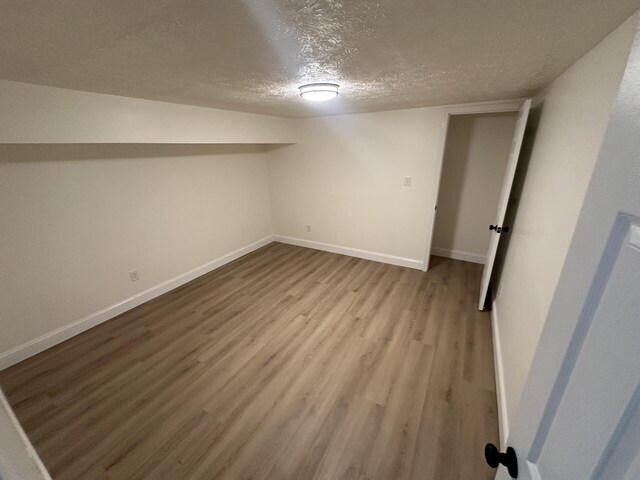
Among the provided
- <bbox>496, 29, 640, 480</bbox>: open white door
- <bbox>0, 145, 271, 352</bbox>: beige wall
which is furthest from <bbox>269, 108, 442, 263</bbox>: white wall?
<bbox>496, 29, 640, 480</bbox>: open white door

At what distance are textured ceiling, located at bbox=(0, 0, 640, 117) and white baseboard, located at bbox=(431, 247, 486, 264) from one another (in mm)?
2344

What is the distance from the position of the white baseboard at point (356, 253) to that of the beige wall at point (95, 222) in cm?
130

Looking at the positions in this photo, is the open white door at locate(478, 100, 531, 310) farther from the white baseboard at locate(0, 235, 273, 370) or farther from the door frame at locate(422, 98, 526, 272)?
the white baseboard at locate(0, 235, 273, 370)

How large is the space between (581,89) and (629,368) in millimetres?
1410

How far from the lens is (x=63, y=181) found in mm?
2111

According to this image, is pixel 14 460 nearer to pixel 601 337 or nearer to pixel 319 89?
pixel 601 337

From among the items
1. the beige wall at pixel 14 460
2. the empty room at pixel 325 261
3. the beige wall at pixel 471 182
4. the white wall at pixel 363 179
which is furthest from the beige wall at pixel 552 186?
the beige wall at pixel 14 460

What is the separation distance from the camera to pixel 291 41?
0.99m

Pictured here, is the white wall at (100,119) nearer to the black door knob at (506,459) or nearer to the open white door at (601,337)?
the open white door at (601,337)

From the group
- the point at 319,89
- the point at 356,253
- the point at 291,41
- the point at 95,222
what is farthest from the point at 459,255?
the point at 95,222

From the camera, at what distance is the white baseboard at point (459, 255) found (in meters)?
3.57

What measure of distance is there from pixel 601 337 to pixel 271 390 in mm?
1829

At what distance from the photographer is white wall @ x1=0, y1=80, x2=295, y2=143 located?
1.51 m

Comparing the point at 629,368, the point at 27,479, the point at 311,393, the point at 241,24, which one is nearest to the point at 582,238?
the point at 629,368
